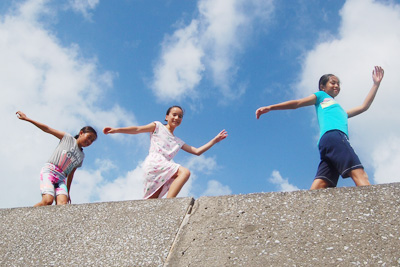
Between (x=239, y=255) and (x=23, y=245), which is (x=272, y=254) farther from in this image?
(x=23, y=245)

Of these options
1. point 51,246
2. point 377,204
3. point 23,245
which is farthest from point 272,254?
point 23,245

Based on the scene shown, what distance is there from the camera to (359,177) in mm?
3350

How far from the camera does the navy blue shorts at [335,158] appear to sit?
346 centimetres

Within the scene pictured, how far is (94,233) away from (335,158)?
2228 mm

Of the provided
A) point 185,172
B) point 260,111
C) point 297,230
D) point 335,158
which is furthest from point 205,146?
point 297,230

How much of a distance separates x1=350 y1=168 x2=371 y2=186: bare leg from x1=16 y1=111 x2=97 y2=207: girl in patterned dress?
3316 millimetres

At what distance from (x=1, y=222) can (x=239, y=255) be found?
2.16 metres

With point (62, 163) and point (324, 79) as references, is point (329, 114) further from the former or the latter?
point (62, 163)

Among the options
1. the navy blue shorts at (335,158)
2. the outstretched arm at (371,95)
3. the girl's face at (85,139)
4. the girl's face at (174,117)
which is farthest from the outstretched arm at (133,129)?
the outstretched arm at (371,95)

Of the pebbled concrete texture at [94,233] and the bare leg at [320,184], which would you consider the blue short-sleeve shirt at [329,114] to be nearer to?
the bare leg at [320,184]

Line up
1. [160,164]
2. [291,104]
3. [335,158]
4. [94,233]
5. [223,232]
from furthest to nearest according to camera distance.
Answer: [160,164] → [291,104] → [335,158] → [94,233] → [223,232]

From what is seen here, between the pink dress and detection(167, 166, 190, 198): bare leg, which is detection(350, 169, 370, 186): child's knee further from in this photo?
the pink dress

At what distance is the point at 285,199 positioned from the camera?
275 centimetres

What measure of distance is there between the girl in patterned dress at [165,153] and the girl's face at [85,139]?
913mm
